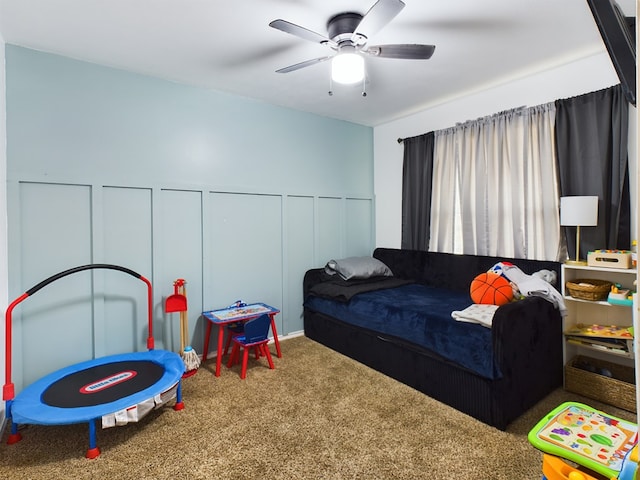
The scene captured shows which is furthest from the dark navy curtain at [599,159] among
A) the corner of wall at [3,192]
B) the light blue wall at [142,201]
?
the corner of wall at [3,192]

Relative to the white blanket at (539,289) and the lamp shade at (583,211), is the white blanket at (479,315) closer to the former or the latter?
the white blanket at (539,289)

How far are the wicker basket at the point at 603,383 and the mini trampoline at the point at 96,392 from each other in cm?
280

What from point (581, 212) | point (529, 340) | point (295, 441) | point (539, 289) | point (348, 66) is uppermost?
point (348, 66)

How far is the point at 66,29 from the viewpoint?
2.26 metres

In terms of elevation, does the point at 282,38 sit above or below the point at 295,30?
above

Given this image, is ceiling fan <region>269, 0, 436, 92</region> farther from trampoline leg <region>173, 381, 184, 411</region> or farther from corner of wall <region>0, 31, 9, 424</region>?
trampoline leg <region>173, 381, 184, 411</region>

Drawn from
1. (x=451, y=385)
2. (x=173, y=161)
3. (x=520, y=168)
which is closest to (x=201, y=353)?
(x=173, y=161)

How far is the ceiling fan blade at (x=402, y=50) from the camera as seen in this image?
2.12 metres

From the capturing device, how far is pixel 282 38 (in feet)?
7.90

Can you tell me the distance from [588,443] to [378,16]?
2.15 metres

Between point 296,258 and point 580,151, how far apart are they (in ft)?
9.04

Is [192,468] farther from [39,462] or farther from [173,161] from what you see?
[173,161]

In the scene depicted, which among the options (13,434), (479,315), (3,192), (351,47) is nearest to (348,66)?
(351,47)

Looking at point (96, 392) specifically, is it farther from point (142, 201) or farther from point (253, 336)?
point (142, 201)
